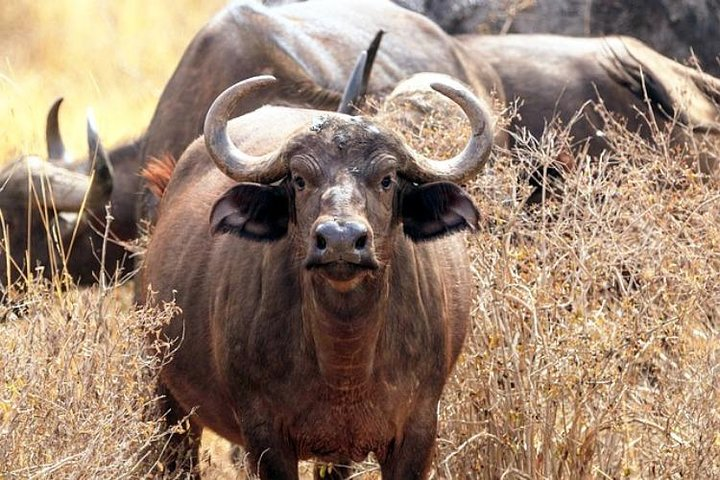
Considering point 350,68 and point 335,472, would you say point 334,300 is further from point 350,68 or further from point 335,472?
point 350,68

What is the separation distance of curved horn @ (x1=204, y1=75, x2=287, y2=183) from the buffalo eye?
138 millimetres

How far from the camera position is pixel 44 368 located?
16.6 ft

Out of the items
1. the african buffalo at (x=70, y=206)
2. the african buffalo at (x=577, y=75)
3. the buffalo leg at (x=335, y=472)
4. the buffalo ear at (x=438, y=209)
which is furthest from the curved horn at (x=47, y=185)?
the buffalo ear at (x=438, y=209)

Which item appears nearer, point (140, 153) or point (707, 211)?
point (707, 211)

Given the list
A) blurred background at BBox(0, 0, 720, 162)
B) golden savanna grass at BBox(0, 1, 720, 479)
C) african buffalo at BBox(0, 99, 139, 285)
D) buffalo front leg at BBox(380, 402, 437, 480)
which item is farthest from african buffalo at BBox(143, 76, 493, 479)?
blurred background at BBox(0, 0, 720, 162)

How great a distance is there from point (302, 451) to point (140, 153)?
4495 millimetres

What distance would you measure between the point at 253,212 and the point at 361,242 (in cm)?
70

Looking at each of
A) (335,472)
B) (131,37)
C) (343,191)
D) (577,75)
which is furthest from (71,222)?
→ (131,37)

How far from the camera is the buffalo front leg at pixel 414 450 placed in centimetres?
563

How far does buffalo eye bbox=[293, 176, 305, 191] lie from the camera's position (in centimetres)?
529

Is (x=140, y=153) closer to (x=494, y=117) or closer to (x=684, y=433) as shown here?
(x=494, y=117)

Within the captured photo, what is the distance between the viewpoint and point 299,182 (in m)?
5.31

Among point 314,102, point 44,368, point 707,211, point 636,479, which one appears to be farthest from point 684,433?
point 314,102

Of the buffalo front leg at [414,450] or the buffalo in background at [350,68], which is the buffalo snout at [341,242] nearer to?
the buffalo front leg at [414,450]
